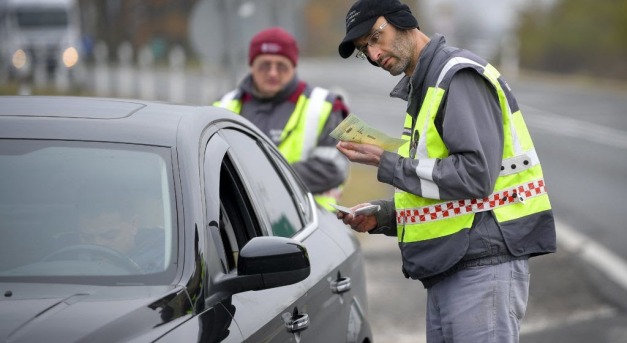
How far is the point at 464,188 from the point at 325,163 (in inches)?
127

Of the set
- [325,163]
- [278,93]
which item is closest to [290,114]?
[278,93]

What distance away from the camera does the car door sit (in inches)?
173

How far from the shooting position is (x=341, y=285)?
5.35 metres

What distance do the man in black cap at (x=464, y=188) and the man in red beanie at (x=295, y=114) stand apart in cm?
286

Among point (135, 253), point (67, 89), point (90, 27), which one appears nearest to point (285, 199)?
point (135, 253)

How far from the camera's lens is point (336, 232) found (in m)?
5.82

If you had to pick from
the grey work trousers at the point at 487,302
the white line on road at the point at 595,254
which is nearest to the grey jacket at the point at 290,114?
the grey work trousers at the point at 487,302

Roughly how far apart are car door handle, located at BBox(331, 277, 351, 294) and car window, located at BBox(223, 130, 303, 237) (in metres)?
0.25

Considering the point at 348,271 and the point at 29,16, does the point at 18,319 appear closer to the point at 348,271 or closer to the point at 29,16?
the point at 348,271

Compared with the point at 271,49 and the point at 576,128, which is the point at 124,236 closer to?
the point at 271,49

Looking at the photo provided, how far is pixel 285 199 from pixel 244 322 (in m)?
1.43

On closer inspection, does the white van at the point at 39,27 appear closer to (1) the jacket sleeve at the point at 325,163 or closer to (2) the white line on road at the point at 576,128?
(2) the white line on road at the point at 576,128

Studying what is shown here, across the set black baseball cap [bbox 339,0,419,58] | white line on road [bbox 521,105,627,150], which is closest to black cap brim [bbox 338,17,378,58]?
black baseball cap [bbox 339,0,419,58]

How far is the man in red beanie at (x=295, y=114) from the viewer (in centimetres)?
785
